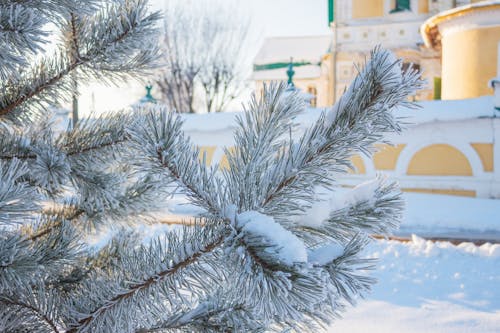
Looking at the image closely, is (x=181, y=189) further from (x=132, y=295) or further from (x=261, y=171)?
(x=132, y=295)

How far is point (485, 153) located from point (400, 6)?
10.9 m

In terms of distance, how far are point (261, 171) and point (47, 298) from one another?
2.62 ft

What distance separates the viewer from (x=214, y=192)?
98cm

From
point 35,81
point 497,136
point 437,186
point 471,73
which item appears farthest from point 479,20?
point 35,81

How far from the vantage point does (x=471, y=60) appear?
1439cm

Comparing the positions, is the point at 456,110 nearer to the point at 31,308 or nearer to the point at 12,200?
the point at 31,308

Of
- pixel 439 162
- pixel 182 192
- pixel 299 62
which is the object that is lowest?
pixel 439 162

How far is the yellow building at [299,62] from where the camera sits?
27958 mm

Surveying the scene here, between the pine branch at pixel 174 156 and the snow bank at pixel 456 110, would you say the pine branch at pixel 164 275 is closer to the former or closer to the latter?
the pine branch at pixel 174 156

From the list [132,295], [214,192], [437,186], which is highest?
[214,192]

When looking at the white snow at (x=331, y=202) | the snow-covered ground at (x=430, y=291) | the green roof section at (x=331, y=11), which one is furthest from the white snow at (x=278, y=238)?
the green roof section at (x=331, y=11)

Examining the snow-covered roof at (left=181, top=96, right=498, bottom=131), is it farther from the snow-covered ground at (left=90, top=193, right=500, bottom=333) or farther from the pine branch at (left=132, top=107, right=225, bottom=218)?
the pine branch at (left=132, top=107, right=225, bottom=218)

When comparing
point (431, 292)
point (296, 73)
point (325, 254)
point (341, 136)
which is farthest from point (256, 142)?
point (296, 73)

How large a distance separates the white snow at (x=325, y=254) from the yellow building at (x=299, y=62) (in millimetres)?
25178
